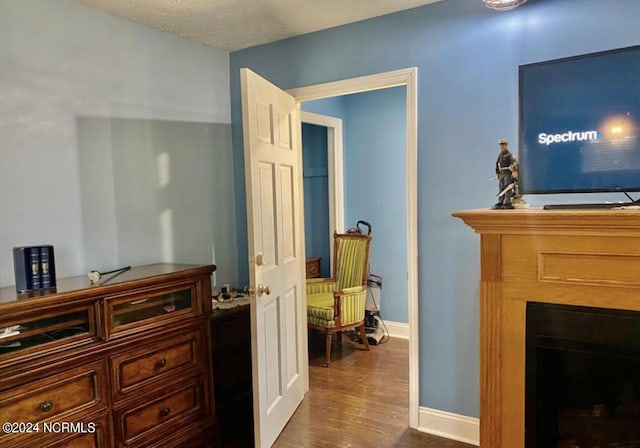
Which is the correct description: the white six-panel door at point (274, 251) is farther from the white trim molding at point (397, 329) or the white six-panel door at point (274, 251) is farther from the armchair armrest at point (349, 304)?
the white trim molding at point (397, 329)

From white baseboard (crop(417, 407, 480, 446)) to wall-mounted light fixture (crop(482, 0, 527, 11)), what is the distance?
219 cm

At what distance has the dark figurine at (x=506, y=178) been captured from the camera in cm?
185

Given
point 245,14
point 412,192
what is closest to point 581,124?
point 412,192

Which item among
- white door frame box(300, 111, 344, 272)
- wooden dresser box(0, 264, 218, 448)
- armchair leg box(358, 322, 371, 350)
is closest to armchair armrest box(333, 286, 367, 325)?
armchair leg box(358, 322, 371, 350)

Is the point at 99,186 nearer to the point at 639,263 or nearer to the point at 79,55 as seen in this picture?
the point at 79,55

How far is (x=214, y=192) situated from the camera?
3.09m

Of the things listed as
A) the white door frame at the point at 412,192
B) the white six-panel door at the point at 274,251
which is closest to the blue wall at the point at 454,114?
the white door frame at the point at 412,192

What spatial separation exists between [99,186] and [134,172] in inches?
9.3

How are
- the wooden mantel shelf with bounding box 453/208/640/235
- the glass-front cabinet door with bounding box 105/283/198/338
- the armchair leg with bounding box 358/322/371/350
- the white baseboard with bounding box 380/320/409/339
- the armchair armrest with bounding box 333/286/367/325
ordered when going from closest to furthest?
the wooden mantel shelf with bounding box 453/208/640/235 < the glass-front cabinet door with bounding box 105/283/198/338 < the armchair armrest with bounding box 333/286/367/325 < the armchair leg with bounding box 358/322/371/350 < the white baseboard with bounding box 380/320/409/339

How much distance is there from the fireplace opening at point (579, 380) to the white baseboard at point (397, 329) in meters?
2.34

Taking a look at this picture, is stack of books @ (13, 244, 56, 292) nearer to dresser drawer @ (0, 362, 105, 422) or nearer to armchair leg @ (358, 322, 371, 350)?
dresser drawer @ (0, 362, 105, 422)

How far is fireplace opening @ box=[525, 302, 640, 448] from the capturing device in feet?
5.58

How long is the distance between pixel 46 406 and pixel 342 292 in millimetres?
2307

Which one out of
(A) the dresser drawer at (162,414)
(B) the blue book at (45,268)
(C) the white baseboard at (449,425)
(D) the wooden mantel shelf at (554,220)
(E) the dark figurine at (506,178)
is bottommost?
(C) the white baseboard at (449,425)
